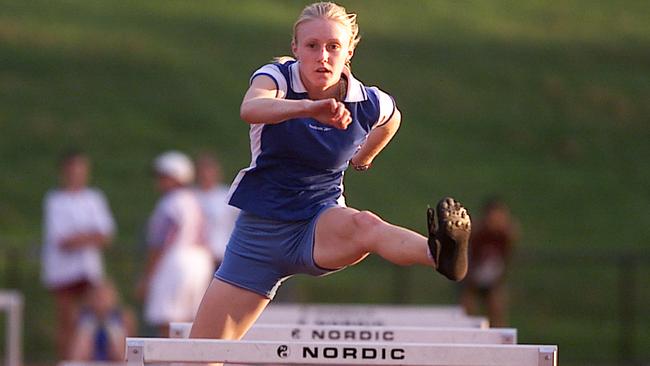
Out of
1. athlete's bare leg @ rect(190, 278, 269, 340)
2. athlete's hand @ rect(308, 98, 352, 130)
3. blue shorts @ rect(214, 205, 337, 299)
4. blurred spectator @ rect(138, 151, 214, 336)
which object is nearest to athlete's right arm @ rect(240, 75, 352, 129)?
athlete's hand @ rect(308, 98, 352, 130)

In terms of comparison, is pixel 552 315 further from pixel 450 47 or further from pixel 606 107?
pixel 450 47

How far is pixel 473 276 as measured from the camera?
18391mm

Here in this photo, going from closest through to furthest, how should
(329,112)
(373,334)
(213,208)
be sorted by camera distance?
1. (329,112)
2. (373,334)
3. (213,208)

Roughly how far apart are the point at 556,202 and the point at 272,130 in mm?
22700

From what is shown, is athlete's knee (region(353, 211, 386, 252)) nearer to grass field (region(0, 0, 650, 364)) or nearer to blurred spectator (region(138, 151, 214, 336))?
blurred spectator (region(138, 151, 214, 336))

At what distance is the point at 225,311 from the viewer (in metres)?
6.51

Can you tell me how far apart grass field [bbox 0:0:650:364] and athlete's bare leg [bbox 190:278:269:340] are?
1420 centimetres

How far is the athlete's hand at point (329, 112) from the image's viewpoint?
5.78 metres

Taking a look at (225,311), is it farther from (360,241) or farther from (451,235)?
(451,235)

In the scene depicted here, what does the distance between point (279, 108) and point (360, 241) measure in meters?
0.66

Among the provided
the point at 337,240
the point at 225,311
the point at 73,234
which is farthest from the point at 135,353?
the point at 73,234

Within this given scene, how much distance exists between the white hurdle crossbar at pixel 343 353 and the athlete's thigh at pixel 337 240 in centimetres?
54

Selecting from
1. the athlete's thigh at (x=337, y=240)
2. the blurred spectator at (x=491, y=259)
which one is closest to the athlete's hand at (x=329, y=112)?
the athlete's thigh at (x=337, y=240)

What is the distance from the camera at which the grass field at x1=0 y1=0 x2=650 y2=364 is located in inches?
930
